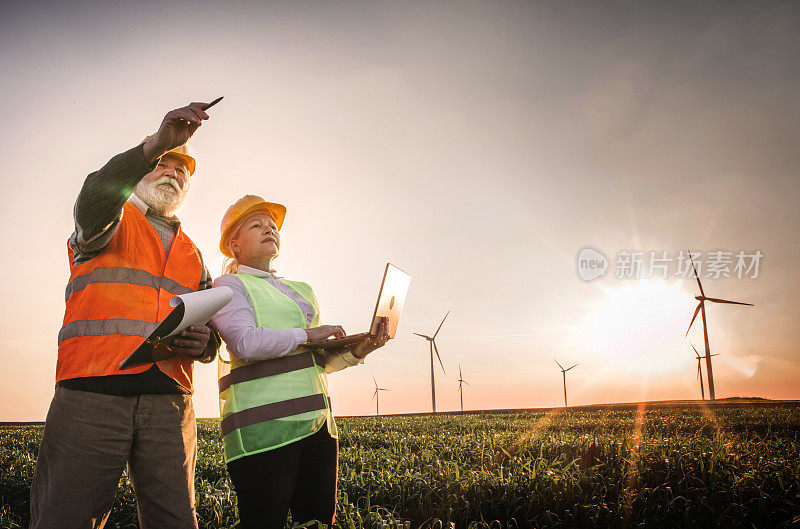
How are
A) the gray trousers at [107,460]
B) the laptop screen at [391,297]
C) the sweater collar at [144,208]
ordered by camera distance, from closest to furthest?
the gray trousers at [107,460] → the laptop screen at [391,297] → the sweater collar at [144,208]

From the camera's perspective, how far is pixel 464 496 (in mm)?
5387

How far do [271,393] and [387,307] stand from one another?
86cm

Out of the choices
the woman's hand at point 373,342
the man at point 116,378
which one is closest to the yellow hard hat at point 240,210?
the man at point 116,378

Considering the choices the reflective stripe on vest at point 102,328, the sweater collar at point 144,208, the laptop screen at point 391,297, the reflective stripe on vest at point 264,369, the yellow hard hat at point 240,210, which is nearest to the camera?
the reflective stripe on vest at point 102,328

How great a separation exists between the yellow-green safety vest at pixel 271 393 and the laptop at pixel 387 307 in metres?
0.18

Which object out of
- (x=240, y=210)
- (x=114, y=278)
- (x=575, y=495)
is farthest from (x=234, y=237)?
(x=575, y=495)

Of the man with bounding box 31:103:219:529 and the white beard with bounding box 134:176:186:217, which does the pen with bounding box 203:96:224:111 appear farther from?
the white beard with bounding box 134:176:186:217

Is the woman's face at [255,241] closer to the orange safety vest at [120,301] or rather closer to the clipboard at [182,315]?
the orange safety vest at [120,301]

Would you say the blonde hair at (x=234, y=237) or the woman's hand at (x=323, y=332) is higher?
the blonde hair at (x=234, y=237)

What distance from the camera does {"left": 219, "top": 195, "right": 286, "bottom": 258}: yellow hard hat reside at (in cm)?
321

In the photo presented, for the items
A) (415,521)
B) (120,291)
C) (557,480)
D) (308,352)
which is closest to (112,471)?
(120,291)

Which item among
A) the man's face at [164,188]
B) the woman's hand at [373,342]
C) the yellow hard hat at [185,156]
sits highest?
the yellow hard hat at [185,156]

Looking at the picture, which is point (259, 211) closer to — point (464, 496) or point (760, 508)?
point (464, 496)

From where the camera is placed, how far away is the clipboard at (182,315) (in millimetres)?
2123
